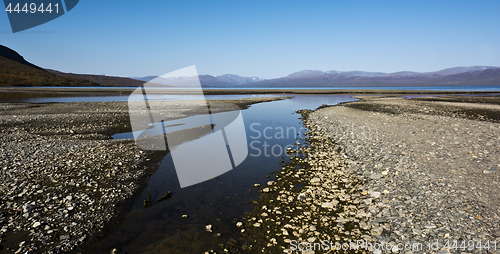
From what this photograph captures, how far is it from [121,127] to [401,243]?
24879 mm

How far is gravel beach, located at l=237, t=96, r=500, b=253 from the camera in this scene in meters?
5.79

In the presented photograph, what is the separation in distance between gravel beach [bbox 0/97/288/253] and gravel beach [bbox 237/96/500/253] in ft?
16.6

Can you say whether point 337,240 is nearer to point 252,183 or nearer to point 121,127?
point 252,183

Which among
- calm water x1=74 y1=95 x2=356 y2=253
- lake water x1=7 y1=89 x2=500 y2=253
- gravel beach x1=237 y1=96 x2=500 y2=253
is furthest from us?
calm water x1=74 y1=95 x2=356 y2=253

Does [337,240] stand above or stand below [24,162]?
below

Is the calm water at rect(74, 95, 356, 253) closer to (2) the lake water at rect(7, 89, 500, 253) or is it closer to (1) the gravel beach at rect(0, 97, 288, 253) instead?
(2) the lake water at rect(7, 89, 500, 253)

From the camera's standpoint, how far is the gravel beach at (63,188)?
6230 millimetres

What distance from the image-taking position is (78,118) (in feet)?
85.4

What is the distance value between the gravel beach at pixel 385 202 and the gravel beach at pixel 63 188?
16.6 feet

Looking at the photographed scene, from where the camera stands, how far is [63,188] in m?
8.84

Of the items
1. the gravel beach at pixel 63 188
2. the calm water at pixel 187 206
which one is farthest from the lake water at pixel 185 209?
the gravel beach at pixel 63 188

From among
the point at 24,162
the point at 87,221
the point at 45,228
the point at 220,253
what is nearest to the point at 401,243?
the point at 220,253

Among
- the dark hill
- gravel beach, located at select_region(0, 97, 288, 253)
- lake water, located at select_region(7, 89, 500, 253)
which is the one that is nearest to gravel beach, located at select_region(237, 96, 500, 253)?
lake water, located at select_region(7, 89, 500, 253)

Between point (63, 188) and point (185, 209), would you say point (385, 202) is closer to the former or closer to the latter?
point (185, 209)
